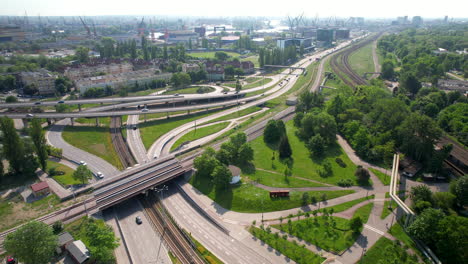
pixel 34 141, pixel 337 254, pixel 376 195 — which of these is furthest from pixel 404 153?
pixel 34 141

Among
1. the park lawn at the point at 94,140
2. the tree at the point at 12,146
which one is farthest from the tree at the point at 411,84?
the tree at the point at 12,146

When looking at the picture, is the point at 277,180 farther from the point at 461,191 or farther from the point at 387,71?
the point at 387,71

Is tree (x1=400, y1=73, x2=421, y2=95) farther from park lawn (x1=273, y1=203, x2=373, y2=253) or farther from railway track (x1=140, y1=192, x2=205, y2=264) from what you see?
railway track (x1=140, y1=192, x2=205, y2=264)

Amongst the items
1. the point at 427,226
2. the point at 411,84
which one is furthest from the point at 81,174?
the point at 411,84

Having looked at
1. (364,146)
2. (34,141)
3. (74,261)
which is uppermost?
(34,141)

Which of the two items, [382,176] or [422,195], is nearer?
[422,195]

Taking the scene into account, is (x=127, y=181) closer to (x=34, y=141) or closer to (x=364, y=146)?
(x=34, y=141)
